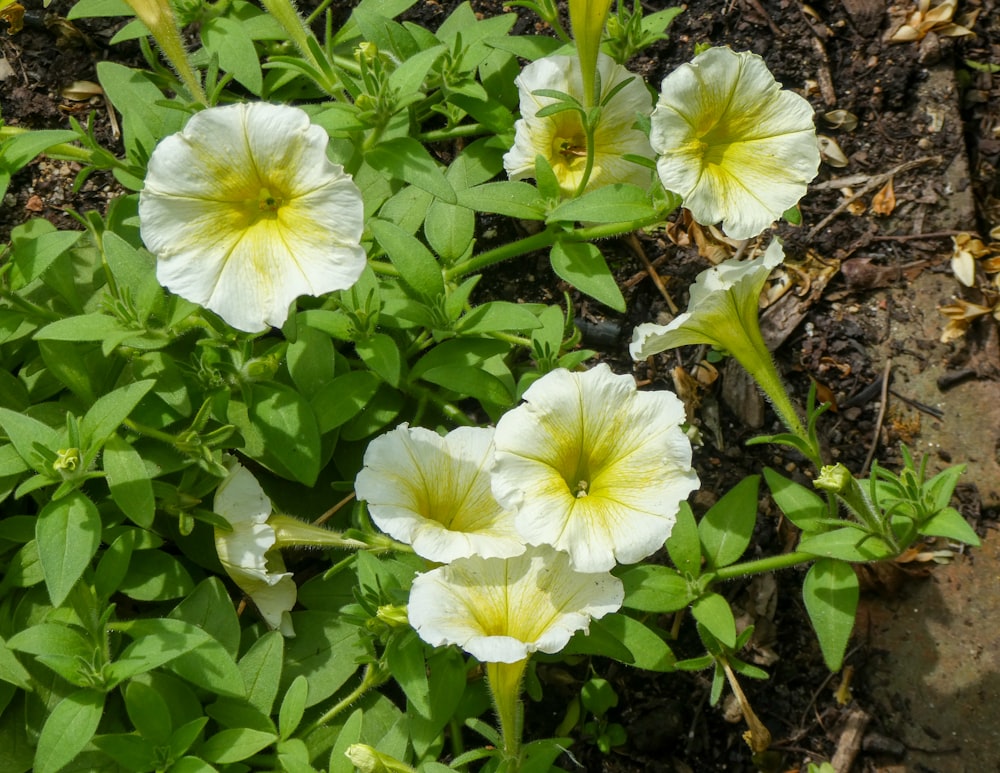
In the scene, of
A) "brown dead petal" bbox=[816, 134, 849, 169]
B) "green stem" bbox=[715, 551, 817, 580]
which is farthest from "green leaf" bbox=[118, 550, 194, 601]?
"brown dead petal" bbox=[816, 134, 849, 169]

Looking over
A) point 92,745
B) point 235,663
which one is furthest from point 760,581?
point 92,745

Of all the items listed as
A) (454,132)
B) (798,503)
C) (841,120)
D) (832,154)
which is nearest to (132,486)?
(454,132)

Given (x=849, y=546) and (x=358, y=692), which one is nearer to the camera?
(x=849, y=546)

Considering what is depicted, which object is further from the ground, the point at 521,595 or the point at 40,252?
the point at 40,252

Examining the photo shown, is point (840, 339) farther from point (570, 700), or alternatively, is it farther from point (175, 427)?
point (175, 427)

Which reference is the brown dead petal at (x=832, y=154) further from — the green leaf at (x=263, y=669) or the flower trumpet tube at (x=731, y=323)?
the green leaf at (x=263, y=669)

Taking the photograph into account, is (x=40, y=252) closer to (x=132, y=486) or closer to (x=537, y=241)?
(x=132, y=486)

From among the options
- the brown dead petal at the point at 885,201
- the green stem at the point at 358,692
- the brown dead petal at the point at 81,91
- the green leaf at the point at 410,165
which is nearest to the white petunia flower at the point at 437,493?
the green stem at the point at 358,692
